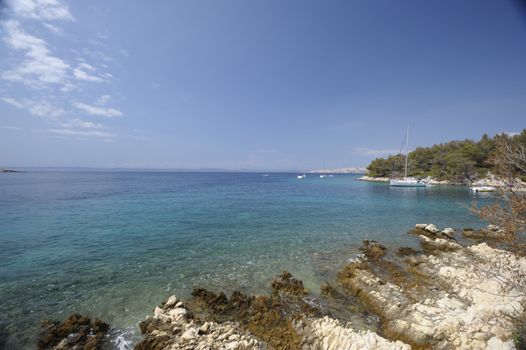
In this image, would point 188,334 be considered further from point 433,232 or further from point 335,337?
point 433,232

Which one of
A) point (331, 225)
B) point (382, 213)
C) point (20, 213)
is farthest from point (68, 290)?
point (382, 213)

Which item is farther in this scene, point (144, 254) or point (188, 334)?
point (144, 254)

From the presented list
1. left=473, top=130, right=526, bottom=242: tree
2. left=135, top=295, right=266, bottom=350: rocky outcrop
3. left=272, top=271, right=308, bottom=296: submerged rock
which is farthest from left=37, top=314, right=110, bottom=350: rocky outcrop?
left=473, top=130, right=526, bottom=242: tree

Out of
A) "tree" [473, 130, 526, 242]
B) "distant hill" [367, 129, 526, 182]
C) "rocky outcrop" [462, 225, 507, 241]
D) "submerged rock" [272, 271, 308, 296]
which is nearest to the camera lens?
"tree" [473, 130, 526, 242]

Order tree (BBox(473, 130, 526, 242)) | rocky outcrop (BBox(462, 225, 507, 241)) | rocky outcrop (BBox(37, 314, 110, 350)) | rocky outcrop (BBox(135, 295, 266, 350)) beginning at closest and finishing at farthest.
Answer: tree (BBox(473, 130, 526, 242)), rocky outcrop (BBox(135, 295, 266, 350)), rocky outcrop (BBox(37, 314, 110, 350)), rocky outcrop (BBox(462, 225, 507, 241))

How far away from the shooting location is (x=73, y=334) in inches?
246

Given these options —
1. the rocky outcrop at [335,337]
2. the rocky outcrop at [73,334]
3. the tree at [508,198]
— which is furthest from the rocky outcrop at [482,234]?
the rocky outcrop at [73,334]

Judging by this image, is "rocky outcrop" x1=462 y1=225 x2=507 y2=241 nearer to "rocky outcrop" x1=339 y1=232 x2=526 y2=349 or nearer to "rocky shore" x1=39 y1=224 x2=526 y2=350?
"rocky outcrop" x1=339 y1=232 x2=526 y2=349

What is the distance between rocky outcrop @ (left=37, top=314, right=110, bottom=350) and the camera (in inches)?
231

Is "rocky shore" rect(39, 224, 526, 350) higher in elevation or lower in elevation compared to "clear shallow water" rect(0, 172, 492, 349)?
higher

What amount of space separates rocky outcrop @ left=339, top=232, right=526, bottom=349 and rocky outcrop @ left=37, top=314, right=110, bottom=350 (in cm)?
812

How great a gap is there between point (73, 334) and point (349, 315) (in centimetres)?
821

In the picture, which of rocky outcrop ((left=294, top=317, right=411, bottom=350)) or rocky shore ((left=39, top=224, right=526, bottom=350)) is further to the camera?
rocky shore ((left=39, top=224, right=526, bottom=350))

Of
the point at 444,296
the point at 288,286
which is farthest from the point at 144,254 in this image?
the point at 444,296
